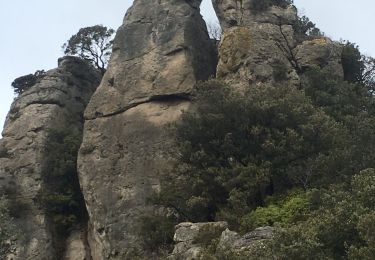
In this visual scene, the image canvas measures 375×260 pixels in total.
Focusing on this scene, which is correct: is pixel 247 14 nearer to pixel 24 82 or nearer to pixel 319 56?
pixel 319 56

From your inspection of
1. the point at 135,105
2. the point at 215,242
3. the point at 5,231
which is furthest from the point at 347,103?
the point at 5,231

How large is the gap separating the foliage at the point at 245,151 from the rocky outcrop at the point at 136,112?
3233mm

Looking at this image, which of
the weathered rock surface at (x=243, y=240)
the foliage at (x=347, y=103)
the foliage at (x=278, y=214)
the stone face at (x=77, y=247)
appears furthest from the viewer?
the stone face at (x=77, y=247)

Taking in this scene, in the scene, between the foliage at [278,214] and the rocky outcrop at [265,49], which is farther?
the rocky outcrop at [265,49]

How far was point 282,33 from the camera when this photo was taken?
129 feet

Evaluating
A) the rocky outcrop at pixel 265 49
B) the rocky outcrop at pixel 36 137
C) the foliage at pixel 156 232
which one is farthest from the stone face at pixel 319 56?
the rocky outcrop at pixel 36 137

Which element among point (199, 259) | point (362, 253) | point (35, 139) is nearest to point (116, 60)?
point (35, 139)

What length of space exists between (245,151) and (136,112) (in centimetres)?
936

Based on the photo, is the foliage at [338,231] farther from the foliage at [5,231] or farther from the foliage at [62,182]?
the foliage at [62,182]

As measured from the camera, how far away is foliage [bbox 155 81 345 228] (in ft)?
92.6

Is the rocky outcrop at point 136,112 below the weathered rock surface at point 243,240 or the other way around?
the other way around

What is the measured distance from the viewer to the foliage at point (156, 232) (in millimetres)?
29406

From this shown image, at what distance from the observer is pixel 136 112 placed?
3703 cm

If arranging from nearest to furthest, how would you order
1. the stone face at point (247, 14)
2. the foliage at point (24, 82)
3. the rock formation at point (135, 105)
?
the rock formation at point (135, 105)
the stone face at point (247, 14)
the foliage at point (24, 82)
